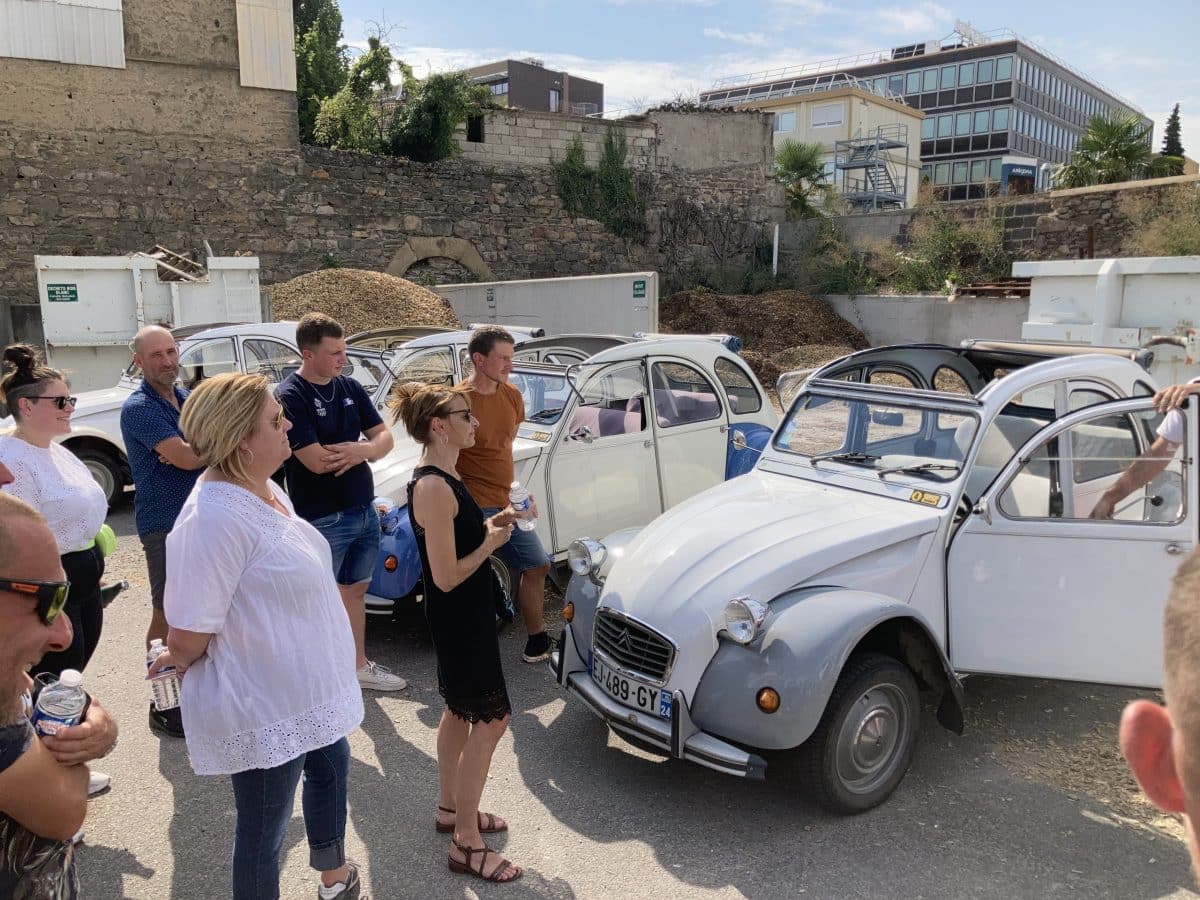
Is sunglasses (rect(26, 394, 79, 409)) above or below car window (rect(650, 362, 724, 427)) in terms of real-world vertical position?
above

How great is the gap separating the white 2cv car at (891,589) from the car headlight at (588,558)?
0.01 m

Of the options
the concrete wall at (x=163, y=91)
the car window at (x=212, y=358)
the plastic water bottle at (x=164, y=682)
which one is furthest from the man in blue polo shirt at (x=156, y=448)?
the concrete wall at (x=163, y=91)

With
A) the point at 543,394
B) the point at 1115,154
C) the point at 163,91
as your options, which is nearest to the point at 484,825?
the point at 543,394

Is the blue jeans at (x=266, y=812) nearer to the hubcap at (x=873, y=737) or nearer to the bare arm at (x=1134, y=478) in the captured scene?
the hubcap at (x=873, y=737)

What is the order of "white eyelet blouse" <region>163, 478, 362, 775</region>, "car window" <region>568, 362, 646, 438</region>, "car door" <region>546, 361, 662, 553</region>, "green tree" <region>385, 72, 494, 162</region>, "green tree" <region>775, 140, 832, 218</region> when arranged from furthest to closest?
"green tree" <region>775, 140, 832, 218</region> < "green tree" <region>385, 72, 494, 162</region> < "car window" <region>568, 362, 646, 438</region> < "car door" <region>546, 361, 662, 553</region> < "white eyelet blouse" <region>163, 478, 362, 775</region>

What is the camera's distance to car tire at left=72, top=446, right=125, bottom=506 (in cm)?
857

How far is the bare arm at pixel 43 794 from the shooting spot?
158cm

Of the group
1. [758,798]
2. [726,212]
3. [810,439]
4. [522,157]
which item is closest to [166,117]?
[522,157]

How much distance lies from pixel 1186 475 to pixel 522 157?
66.9 feet

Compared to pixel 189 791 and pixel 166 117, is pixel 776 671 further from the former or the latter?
pixel 166 117

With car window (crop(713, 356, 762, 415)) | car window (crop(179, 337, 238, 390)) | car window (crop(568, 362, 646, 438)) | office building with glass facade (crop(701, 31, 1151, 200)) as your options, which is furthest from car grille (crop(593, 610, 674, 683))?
office building with glass facade (crop(701, 31, 1151, 200))

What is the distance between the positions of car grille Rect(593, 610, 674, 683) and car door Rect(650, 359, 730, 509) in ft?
8.49

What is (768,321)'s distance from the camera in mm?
19625

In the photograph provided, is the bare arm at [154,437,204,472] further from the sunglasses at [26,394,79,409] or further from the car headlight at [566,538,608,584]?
the car headlight at [566,538,608,584]
